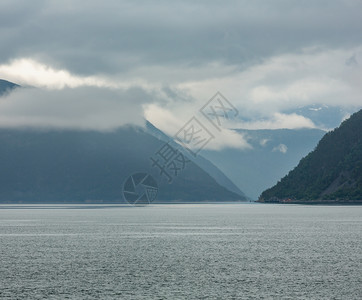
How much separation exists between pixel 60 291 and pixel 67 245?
6196cm

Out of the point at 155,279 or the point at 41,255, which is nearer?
the point at 155,279

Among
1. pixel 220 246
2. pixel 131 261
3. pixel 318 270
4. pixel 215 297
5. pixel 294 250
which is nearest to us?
pixel 215 297

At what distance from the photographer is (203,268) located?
9444cm

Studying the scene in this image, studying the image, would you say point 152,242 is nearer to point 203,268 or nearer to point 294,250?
point 294,250

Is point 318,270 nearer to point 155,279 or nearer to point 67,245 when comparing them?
point 155,279

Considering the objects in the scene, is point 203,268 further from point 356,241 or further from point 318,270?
point 356,241

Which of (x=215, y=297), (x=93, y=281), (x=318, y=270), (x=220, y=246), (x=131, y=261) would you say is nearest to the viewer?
(x=215, y=297)

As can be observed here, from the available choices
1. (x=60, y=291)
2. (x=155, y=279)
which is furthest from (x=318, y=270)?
(x=60, y=291)

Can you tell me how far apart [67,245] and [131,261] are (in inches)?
1347

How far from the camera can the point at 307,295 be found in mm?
69812

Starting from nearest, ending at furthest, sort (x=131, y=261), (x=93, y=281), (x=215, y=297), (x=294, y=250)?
(x=215, y=297), (x=93, y=281), (x=131, y=261), (x=294, y=250)

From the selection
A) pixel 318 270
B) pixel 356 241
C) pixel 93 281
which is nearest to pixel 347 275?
Answer: pixel 318 270

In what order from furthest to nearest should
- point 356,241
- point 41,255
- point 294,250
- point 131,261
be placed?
point 356,241 → point 294,250 → point 41,255 → point 131,261

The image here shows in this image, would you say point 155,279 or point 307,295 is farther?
point 155,279
